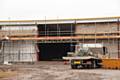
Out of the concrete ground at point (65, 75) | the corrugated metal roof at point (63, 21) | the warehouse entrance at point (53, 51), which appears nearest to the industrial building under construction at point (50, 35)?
the corrugated metal roof at point (63, 21)

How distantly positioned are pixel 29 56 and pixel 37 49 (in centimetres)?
146

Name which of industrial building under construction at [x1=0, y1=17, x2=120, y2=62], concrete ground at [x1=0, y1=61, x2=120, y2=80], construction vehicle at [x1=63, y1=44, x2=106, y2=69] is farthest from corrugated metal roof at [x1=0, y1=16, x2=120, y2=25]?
concrete ground at [x1=0, y1=61, x2=120, y2=80]

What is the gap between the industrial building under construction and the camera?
1925 inches

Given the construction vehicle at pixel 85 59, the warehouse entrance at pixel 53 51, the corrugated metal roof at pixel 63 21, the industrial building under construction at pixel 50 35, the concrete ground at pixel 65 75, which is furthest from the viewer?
the warehouse entrance at pixel 53 51

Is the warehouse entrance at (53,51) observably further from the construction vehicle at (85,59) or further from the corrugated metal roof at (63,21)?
the construction vehicle at (85,59)

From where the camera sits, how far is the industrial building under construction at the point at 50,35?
48.9m

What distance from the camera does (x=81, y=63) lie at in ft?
114

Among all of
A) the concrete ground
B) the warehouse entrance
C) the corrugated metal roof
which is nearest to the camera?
the concrete ground

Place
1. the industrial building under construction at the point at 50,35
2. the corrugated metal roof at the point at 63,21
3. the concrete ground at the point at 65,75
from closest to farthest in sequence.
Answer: the concrete ground at the point at 65,75
the industrial building under construction at the point at 50,35
the corrugated metal roof at the point at 63,21

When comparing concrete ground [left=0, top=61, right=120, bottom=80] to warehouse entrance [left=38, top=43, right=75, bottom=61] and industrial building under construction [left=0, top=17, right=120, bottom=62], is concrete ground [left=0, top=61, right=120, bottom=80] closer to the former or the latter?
industrial building under construction [left=0, top=17, right=120, bottom=62]

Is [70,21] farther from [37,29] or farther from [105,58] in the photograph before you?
[105,58]

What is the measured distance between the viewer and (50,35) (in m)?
54.3

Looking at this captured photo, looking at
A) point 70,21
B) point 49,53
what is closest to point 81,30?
point 70,21

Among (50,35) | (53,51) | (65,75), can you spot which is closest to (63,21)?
(50,35)
